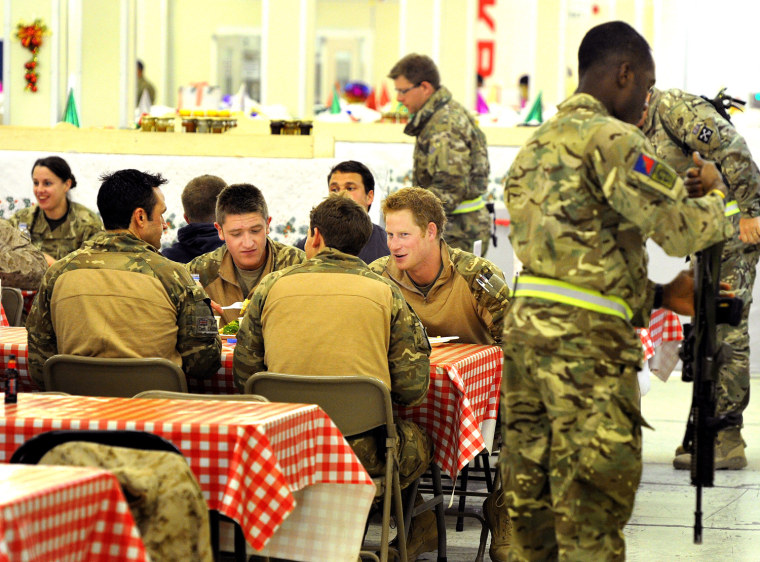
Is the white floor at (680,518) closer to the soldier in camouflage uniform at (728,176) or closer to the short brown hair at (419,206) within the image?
the soldier in camouflage uniform at (728,176)

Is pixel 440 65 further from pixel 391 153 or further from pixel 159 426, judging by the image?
pixel 159 426

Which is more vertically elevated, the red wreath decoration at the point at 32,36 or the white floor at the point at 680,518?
the red wreath decoration at the point at 32,36

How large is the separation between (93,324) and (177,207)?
4.44 m

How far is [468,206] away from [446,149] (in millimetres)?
417

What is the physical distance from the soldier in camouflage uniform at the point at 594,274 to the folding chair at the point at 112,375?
1.20 m

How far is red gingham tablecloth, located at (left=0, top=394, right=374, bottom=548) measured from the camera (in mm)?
2830

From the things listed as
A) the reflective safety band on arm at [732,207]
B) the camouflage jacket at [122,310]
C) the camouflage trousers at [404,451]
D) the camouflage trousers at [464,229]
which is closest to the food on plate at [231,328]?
the camouflage jacket at [122,310]

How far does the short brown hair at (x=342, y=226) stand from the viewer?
3.78m

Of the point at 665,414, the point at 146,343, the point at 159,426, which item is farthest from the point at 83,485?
the point at 665,414

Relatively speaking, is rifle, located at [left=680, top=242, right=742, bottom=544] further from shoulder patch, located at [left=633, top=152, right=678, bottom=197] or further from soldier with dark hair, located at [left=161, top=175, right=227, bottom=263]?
A: soldier with dark hair, located at [left=161, top=175, right=227, bottom=263]

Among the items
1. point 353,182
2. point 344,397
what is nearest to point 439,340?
point 344,397

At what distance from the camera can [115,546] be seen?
238 cm

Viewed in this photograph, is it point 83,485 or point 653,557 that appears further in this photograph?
point 653,557

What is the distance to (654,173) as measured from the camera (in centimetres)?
281
